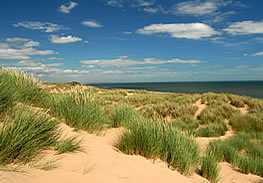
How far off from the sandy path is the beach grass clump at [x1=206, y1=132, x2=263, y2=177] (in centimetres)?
155

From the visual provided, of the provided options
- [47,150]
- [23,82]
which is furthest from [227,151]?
[23,82]

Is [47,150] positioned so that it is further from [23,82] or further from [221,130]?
[221,130]

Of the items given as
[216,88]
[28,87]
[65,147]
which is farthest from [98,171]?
[216,88]

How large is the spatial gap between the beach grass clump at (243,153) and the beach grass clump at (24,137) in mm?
3319

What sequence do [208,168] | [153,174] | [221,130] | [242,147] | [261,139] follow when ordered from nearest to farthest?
[153,174] → [208,168] → [242,147] → [261,139] → [221,130]

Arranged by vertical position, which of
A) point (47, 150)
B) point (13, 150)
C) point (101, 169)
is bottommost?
point (101, 169)

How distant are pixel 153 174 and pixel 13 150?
2096 mm

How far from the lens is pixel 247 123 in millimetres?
9242

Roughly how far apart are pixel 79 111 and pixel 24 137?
295cm

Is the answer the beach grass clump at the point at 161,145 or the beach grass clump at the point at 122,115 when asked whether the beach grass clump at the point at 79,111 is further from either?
the beach grass clump at the point at 161,145

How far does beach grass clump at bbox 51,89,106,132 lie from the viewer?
5473 mm

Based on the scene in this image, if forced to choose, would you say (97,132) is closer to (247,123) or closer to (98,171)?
(98,171)

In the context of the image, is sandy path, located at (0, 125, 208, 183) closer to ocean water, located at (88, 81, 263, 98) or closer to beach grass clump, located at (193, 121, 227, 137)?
beach grass clump, located at (193, 121, 227, 137)

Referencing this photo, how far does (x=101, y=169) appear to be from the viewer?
284cm
